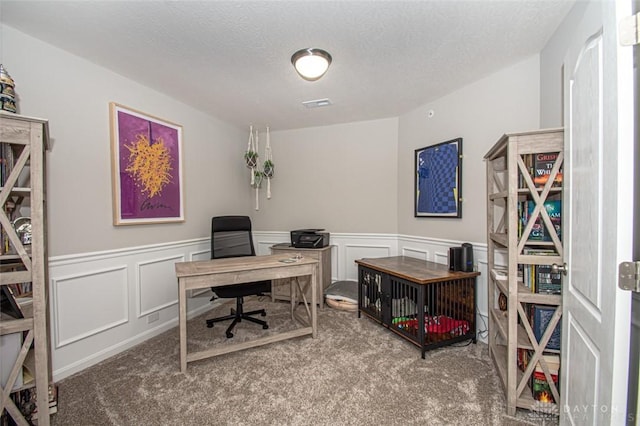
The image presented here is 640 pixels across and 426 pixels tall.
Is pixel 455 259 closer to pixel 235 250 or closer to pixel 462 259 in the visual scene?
pixel 462 259

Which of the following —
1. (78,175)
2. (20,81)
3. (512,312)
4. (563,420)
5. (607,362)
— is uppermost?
(20,81)

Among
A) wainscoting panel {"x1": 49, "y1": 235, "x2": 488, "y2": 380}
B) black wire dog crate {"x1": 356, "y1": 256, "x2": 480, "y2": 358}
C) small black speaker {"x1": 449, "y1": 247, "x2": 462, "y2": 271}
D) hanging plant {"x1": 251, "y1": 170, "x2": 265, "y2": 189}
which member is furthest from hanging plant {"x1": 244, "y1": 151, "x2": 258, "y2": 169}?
small black speaker {"x1": 449, "y1": 247, "x2": 462, "y2": 271}

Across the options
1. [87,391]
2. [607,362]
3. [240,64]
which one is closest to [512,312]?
[607,362]

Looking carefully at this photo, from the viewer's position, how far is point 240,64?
87.2 inches

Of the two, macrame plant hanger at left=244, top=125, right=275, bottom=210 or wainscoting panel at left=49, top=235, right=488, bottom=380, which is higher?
macrame plant hanger at left=244, top=125, right=275, bottom=210

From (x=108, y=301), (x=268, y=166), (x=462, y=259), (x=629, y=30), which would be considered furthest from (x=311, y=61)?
(x=108, y=301)

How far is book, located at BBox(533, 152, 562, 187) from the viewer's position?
1.55 meters

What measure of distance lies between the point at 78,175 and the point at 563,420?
3.45m

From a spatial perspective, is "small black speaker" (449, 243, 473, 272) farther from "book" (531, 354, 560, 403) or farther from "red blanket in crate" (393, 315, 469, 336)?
"book" (531, 354, 560, 403)

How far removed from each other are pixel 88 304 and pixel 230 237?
52.1 inches

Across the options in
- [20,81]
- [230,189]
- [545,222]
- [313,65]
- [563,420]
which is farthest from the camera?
[230,189]

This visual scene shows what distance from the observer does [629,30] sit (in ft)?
2.69

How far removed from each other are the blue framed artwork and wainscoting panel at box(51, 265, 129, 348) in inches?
123

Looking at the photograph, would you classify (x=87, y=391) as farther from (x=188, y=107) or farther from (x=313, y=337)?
(x=188, y=107)
